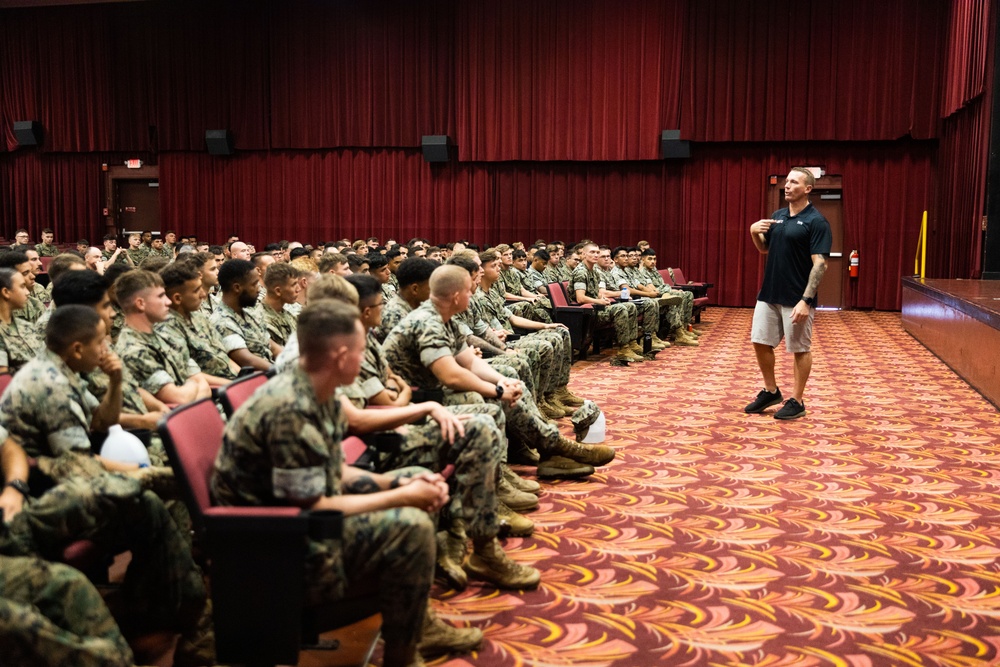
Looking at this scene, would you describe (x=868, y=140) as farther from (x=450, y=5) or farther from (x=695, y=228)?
(x=450, y=5)

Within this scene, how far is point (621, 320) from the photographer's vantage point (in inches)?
318

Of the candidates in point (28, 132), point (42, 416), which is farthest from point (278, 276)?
point (28, 132)

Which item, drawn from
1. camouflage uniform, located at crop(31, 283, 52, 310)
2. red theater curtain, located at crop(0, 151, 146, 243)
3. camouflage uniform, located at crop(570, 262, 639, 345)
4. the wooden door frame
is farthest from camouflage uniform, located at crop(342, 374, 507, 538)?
A: red theater curtain, located at crop(0, 151, 146, 243)

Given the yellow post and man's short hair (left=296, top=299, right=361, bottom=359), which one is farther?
the yellow post

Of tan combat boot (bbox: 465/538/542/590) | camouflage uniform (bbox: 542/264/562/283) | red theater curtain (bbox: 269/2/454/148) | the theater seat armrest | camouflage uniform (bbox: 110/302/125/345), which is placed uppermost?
red theater curtain (bbox: 269/2/454/148)

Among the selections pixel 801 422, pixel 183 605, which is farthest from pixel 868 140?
pixel 183 605

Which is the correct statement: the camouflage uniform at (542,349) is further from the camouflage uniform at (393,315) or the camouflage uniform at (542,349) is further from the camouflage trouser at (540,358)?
the camouflage uniform at (393,315)

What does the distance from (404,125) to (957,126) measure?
8102 millimetres

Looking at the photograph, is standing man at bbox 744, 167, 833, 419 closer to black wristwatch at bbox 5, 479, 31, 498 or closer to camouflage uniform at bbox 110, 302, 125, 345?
camouflage uniform at bbox 110, 302, 125, 345

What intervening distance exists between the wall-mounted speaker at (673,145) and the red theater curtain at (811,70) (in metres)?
0.14

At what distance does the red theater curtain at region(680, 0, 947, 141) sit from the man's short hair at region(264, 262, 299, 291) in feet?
33.4

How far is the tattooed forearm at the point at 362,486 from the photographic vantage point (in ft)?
7.31

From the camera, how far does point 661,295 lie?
385 inches

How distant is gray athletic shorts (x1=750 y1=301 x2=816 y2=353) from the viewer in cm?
539
